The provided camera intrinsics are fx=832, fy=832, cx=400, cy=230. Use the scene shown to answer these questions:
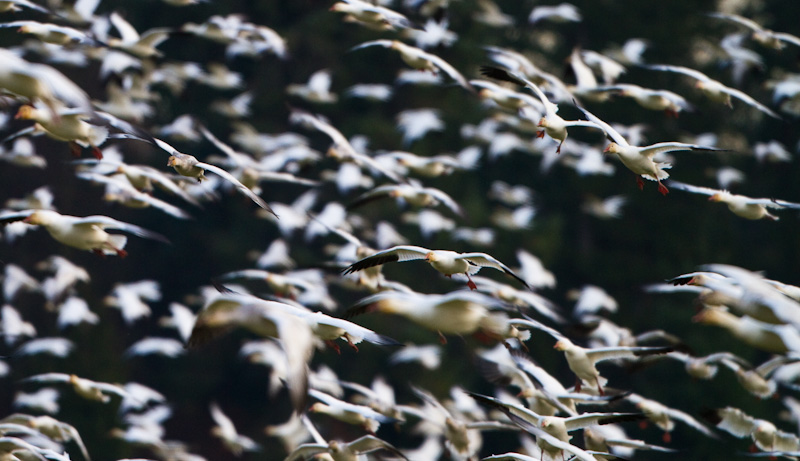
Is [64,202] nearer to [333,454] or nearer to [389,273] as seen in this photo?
[389,273]

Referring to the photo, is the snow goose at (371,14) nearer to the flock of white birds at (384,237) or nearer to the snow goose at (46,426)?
the flock of white birds at (384,237)

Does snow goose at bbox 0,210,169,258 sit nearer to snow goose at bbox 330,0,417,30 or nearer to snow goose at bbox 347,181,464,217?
snow goose at bbox 347,181,464,217

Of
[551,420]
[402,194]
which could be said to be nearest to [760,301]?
[551,420]

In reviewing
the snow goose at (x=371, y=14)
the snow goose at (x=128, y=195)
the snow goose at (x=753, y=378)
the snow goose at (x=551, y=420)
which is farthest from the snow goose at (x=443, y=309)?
the snow goose at (x=371, y=14)

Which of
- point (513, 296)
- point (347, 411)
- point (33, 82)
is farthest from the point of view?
point (513, 296)

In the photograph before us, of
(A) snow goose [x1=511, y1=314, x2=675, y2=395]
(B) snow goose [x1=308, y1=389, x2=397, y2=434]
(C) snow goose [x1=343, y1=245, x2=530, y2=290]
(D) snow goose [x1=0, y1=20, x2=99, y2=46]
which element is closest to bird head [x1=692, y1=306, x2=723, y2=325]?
(A) snow goose [x1=511, y1=314, x2=675, y2=395]

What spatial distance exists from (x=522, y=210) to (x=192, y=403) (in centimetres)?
895

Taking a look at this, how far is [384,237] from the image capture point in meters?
9.14

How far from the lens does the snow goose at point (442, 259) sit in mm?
4199

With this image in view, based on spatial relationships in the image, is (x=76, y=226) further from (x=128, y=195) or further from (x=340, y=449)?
(x=340, y=449)

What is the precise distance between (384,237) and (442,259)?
4.91m

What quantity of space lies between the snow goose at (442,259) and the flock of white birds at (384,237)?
0.08 feet

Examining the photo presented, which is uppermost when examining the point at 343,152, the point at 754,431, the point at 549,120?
the point at 549,120

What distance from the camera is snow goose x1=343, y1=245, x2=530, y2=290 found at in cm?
420
